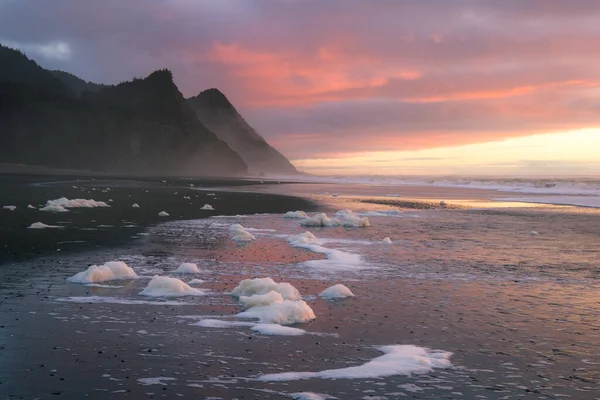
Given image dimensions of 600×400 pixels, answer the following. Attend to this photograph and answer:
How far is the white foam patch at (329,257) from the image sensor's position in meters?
19.5

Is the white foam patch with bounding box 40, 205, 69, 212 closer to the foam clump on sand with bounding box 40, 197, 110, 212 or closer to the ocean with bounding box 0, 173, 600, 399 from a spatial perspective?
the foam clump on sand with bounding box 40, 197, 110, 212

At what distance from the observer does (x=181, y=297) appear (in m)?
14.3

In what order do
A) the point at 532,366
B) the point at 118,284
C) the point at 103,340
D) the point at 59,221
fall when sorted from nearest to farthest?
1. the point at 532,366
2. the point at 103,340
3. the point at 118,284
4. the point at 59,221

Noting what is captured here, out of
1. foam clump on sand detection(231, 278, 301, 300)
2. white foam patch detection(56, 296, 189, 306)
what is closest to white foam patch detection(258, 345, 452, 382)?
foam clump on sand detection(231, 278, 301, 300)

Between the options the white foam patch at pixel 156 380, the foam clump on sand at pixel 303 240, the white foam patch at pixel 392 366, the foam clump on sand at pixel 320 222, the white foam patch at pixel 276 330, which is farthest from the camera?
the foam clump on sand at pixel 320 222

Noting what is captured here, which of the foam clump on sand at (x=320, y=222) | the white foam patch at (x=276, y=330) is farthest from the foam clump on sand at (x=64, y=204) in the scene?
the white foam patch at (x=276, y=330)

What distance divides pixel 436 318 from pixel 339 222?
20.2 meters

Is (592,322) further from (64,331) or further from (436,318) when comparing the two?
(64,331)

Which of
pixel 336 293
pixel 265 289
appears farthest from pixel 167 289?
pixel 336 293

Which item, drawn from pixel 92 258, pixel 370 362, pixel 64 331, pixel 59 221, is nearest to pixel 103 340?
pixel 64 331

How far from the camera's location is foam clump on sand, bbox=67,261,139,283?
15703 millimetres

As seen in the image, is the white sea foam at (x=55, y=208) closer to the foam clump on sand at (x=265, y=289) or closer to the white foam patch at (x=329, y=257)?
the white foam patch at (x=329, y=257)

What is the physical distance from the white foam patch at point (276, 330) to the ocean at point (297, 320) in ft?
0.18

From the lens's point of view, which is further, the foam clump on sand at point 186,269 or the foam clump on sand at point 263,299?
the foam clump on sand at point 186,269
